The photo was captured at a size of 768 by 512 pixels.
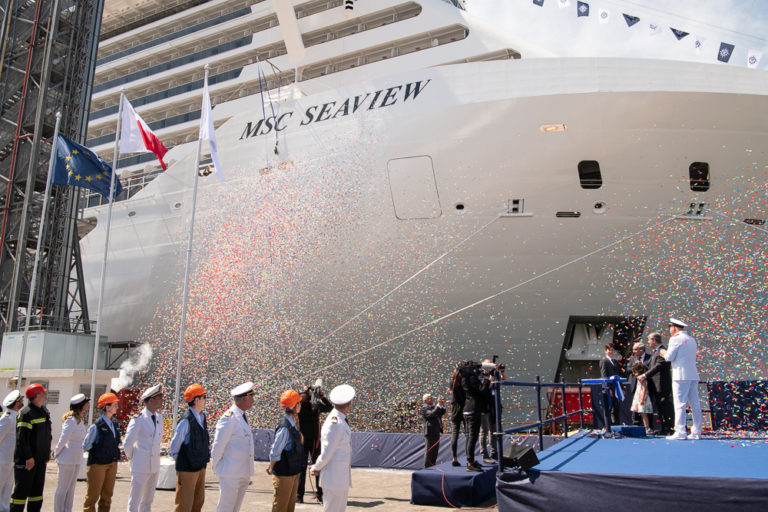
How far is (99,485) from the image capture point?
5758 millimetres

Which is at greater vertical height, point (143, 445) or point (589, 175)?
point (589, 175)

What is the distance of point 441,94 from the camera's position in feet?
38.4

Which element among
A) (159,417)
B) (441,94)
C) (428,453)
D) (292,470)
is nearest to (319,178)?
(441,94)

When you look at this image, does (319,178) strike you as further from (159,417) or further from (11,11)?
(11,11)

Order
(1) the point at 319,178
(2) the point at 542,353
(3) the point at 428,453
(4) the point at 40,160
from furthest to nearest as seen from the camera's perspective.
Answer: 1. (4) the point at 40,160
2. (1) the point at 319,178
3. (2) the point at 542,353
4. (3) the point at 428,453

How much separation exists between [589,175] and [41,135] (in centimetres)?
1397

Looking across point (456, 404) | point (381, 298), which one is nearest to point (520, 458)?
point (456, 404)

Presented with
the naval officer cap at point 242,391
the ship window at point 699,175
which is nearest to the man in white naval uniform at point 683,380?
the naval officer cap at point 242,391

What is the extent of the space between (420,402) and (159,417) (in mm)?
7261

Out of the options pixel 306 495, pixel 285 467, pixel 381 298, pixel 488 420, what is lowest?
pixel 306 495

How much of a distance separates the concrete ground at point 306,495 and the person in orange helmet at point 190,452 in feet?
4.90

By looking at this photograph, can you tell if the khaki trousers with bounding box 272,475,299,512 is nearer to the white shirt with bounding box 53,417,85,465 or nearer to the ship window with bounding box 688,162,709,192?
the white shirt with bounding box 53,417,85,465

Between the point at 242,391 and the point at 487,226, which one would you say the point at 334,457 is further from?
the point at 487,226

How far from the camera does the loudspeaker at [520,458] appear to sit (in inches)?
172
